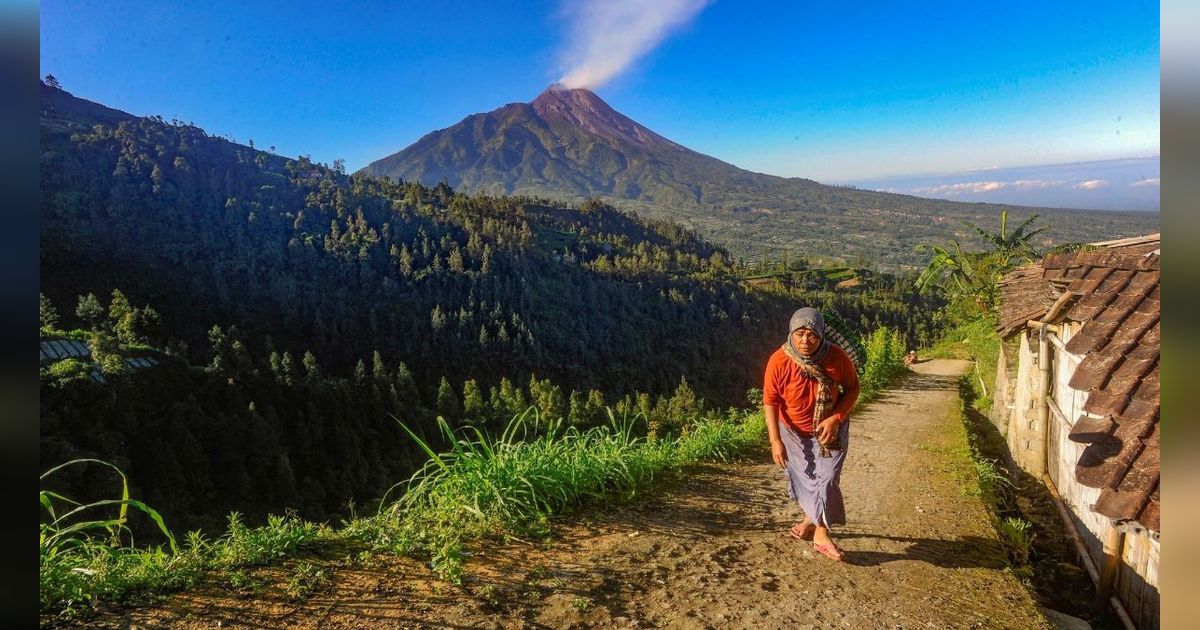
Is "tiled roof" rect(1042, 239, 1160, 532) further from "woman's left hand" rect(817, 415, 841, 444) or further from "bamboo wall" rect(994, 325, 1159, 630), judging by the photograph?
"woman's left hand" rect(817, 415, 841, 444)

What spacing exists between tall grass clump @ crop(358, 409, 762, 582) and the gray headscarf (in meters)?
1.46

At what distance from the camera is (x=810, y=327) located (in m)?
3.06

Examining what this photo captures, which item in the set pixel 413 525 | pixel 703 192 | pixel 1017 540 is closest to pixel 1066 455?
pixel 1017 540

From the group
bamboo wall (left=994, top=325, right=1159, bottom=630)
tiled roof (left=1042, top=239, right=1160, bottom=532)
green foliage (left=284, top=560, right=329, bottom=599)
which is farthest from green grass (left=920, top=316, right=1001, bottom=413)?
green foliage (left=284, top=560, right=329, bottom=599)

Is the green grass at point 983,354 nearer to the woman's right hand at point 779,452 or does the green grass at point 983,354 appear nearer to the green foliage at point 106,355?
the woman's right hand at point 779,452

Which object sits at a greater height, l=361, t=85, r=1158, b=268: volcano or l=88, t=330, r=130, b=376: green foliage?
l=361, t=85, r=1158, b=268: volcano

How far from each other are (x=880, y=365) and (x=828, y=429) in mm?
9959

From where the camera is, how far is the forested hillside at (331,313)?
37.8 meters

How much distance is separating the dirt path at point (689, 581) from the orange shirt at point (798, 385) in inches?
29.9

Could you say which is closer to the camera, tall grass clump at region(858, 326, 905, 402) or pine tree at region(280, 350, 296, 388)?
tall grass clump at region(858, 326, 905, 402)

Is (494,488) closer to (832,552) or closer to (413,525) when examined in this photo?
(413,525)

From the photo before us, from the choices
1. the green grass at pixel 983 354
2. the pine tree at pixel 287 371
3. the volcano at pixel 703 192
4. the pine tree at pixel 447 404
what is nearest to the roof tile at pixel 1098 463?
the green grass at pixel 983 354

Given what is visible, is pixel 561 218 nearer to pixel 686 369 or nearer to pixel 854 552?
pixel 686 369

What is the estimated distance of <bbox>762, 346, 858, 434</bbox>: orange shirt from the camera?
3.17 m
